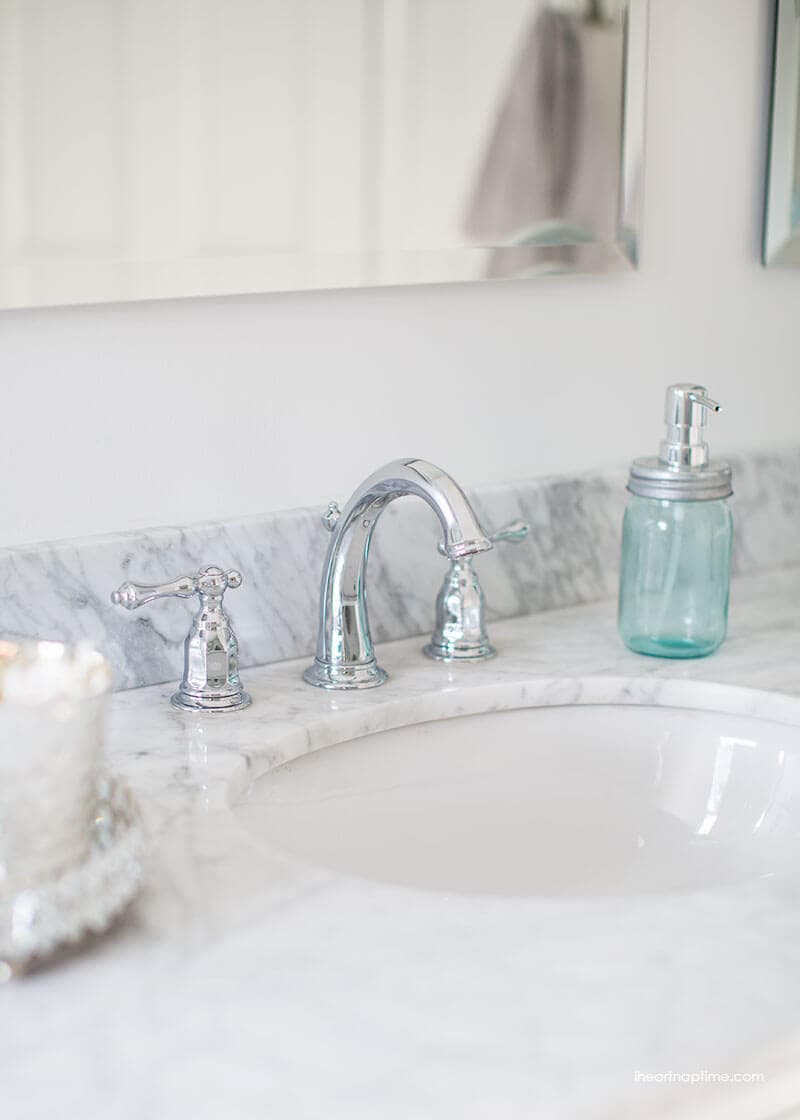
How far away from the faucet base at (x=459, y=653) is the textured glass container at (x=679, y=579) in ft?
0.39

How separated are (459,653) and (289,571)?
0.14m

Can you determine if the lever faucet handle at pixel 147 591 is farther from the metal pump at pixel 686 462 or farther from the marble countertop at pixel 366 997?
the metal pump at pixel 686 462

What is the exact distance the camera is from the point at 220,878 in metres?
0.73

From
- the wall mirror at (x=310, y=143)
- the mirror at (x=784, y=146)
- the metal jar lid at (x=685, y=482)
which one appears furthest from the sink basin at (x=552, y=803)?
the mirror at (x=784, y=146)

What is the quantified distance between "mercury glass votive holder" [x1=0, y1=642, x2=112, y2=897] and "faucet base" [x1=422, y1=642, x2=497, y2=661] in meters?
0.47

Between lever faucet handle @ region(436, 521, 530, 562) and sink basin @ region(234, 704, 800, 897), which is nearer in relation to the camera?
sink basin @ region(234, 704, 800, 897)

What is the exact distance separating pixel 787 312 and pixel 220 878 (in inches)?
36.1

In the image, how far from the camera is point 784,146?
1.33 meters

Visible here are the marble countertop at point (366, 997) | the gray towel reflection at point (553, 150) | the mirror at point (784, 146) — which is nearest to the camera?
the marble countertop at point (366, 997)

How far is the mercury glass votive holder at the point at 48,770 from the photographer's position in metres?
0.61

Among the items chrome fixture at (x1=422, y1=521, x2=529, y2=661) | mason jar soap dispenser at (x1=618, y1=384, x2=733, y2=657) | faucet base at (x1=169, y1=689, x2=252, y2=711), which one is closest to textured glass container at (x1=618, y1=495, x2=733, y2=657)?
mason jar soap dispenser at (x1=618, y1=384, x2=733, y2=657)

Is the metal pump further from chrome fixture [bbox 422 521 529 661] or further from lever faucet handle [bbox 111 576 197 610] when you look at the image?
lever faucet handle [bbox 111 576 197 610]

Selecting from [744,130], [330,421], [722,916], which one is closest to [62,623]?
[330,421]

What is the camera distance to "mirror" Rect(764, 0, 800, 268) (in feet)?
4.32
